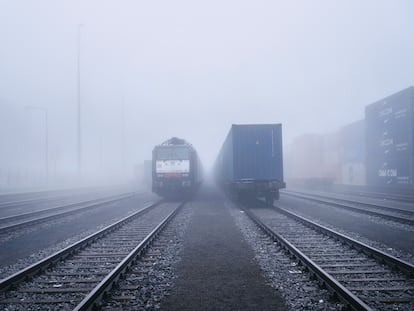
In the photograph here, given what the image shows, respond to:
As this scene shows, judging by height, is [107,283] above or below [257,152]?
below

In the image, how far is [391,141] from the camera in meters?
22.0

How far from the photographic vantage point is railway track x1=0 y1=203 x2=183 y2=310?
15.5ft

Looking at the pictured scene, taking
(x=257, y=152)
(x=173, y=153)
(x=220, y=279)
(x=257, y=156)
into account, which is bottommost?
(x=220, y=279)

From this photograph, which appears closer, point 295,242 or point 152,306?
point 152,306

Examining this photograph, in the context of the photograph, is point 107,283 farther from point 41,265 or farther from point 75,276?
point 41,265

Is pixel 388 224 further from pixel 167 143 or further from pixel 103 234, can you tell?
pixel 167 143

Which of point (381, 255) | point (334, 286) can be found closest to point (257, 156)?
point (381, 255)

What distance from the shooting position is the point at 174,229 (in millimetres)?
10648

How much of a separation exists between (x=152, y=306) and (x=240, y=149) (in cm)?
1246

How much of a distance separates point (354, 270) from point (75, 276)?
4992mm

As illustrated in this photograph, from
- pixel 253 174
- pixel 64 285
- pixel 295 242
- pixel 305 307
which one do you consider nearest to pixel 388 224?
pixel 295 242

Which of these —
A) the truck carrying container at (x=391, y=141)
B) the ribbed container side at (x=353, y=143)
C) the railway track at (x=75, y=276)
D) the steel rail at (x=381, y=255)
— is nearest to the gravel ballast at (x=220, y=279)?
the railway track at (x=75, y=276)

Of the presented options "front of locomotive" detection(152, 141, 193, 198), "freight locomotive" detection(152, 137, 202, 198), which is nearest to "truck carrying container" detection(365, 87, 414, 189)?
"freight locomotive" detection(152, 137, 202, 198)

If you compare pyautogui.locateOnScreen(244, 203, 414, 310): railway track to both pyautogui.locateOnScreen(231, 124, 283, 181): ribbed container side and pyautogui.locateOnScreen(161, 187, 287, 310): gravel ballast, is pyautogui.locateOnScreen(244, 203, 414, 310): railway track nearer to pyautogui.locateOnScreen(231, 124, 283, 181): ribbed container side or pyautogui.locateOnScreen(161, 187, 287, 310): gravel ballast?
pyautogui.locateOnScreen(161, 187, 287, 310): gravel ballast
